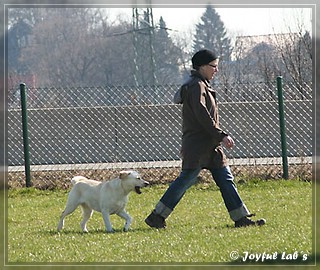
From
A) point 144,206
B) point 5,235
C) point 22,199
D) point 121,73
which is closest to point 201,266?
point 5,235

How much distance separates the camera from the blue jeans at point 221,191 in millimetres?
7219

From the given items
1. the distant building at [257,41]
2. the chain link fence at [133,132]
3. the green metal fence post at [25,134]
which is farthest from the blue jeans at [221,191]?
the distant building at [257,41]

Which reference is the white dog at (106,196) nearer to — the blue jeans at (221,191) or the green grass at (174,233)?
the green grass at (174,233)

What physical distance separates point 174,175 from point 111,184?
3493 millimetres

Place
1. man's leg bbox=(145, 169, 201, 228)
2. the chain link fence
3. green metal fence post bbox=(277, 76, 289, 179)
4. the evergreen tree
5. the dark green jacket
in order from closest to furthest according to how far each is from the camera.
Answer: the dark green jacket, man's leg bbox=(145, 169, 201, 228), green metal fence post bbox=(277, 76, 289, 179), the chain link fence, the evergreen tree

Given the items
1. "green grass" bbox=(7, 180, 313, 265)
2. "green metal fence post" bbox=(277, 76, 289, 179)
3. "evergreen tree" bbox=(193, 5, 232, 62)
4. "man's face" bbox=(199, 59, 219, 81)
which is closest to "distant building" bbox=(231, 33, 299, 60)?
"evergreen tree" bbox=(193, 5, 232, 62)

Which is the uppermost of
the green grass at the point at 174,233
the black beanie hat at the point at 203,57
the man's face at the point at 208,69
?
the black beanie hat at the point at 203,57

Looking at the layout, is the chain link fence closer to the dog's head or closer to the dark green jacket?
the dog's head

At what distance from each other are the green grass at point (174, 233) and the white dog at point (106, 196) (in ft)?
0.52

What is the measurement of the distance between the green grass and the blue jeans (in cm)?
18

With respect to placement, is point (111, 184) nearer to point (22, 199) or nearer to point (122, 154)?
point (22, 199)

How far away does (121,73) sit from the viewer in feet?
98.7

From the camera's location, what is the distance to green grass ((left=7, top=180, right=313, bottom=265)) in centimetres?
606

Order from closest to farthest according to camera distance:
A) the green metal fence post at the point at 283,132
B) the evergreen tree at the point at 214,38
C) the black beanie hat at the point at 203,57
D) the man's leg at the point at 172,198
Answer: the black beanie hat at the point at 203,57 < the man's leg at the point at 172,198 < the green metal fence post at the point at 283,132 < the evergreen tree at the point at 214,38
